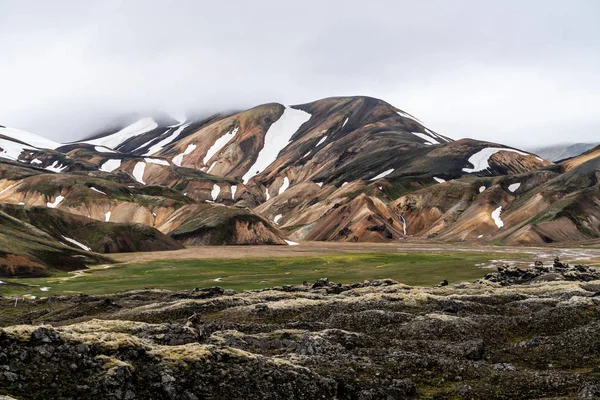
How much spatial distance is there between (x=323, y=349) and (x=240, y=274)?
8179 cm

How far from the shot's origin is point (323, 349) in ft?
107

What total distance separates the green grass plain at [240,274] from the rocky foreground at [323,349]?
116 feet

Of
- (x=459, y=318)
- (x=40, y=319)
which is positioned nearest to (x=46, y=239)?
(x=40, y=319)

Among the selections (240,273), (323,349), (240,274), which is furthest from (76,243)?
(323,349)

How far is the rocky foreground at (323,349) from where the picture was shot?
77.4ft

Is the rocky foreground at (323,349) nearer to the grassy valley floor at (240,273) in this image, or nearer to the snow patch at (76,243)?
the grassy valley floor at (240,273)

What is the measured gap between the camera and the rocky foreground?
23.6 metres

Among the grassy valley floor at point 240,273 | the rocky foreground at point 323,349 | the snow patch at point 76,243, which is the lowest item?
the grassy valley floor at point 240,273

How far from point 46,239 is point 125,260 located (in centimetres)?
2141

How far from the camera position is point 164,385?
23.8 m

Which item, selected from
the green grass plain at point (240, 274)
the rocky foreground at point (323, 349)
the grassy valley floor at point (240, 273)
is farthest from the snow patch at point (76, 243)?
the rocky foreground at point (323, 349)

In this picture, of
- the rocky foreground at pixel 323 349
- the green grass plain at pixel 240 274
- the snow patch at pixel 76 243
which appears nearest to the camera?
the rocky foreground at pixel 323 349

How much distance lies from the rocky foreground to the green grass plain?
35313mm

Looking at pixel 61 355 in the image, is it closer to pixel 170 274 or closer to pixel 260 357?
pixel 260 357
